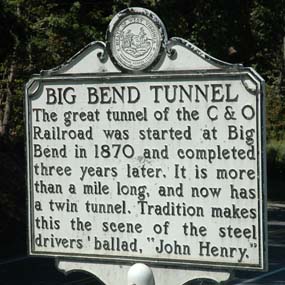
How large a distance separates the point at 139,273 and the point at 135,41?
1309mm

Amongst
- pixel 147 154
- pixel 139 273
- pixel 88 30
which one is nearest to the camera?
pixel 139 273

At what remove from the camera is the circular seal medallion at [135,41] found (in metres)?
4.94

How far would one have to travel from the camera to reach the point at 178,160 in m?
4.89

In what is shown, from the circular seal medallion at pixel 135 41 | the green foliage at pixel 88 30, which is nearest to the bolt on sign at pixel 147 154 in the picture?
the circular seal medallion at pixel 135 41

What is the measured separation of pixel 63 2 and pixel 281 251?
8456 millimetres

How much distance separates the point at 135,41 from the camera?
4.98m

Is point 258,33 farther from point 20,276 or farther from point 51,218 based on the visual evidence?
point 51,218

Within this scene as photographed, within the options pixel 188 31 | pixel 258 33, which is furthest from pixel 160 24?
pixel 258 33

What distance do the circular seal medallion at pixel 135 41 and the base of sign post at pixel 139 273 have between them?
1.16 metres

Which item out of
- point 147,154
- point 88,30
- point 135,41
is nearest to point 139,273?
point 147,154

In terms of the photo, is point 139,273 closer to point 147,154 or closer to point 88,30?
point 147,154

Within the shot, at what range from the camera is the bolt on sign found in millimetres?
4750

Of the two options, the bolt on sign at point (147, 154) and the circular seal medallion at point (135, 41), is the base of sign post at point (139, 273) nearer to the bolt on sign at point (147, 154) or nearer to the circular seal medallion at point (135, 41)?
the bolt on sign at point (147, 154)

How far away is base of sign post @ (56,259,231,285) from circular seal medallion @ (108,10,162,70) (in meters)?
1.16
